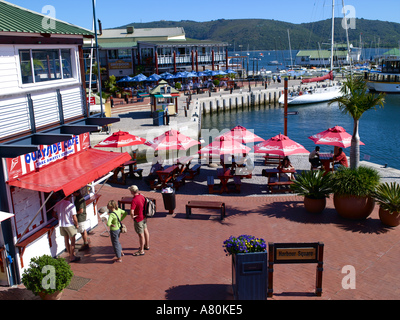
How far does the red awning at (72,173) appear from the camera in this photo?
8812 millimetres

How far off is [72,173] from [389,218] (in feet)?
28.4

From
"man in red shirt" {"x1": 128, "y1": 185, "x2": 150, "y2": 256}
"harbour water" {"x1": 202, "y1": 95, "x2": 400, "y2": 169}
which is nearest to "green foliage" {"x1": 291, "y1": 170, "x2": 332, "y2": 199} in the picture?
"man in red shirt" {"x1": 128, "y1": 185, "x2": 150, "y2": 256}

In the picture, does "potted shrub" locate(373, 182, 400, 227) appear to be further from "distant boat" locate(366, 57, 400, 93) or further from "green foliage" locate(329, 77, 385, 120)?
"distant boat" locate(366, 57, 400, 93)

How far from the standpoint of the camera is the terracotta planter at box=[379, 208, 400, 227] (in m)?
11.4

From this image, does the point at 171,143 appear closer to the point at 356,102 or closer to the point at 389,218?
the point at 356,102

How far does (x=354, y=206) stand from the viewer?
11945 millimetres

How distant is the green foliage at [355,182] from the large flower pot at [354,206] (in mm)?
146

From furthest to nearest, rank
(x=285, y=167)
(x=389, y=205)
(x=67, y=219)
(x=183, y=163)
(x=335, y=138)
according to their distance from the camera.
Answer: (x=183, y=163) → (x=335, y=138) → (x=285, y=167) → (x=389, y=205) → (x=67, y=219)

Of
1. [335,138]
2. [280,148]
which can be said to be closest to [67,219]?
[280,148]

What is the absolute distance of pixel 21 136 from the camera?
9.07 metres

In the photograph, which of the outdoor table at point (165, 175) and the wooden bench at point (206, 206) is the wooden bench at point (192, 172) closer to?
the outdoor table at point (165, 175)

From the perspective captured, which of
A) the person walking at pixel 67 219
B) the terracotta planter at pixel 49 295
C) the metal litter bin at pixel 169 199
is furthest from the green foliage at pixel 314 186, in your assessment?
the terracotta planter at pixel 49 295
